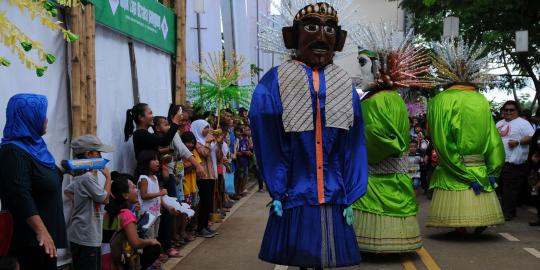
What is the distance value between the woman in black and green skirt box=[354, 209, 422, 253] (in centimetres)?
360

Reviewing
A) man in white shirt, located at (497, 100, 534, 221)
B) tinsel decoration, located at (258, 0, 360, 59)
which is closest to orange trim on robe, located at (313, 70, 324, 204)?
tinsel decoration, located at (258, 0, 360, 59)

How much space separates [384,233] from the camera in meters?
7.14

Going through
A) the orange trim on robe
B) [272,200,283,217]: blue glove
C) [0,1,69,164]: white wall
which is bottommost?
[272,200,283,217]: blue glove

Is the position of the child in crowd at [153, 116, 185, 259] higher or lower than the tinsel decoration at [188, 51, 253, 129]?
lower

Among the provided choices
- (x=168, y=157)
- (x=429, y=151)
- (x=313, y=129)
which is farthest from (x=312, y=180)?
→ (x=429, y=151)

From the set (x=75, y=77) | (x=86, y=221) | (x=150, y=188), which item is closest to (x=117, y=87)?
(x=75, y=77)

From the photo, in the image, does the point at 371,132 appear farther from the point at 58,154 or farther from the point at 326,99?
the point at 58,154

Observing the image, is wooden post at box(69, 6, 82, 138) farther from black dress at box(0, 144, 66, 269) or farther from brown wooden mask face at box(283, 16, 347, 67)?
brown wooden mask face at box(283, 16, 347, 67)

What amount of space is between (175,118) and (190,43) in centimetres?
508

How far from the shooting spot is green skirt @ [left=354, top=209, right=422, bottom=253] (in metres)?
7.11

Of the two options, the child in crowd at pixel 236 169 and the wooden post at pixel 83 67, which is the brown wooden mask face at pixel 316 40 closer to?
the wooden post at pixel 83 67

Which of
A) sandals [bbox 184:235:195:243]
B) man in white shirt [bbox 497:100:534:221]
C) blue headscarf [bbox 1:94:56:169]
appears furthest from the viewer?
man in white shirt [bbox 497:100:534:221]

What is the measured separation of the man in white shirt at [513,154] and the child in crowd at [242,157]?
16.6ft

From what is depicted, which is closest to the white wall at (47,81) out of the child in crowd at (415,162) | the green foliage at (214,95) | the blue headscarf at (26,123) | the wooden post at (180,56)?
the blue headscarf at (26,123)
